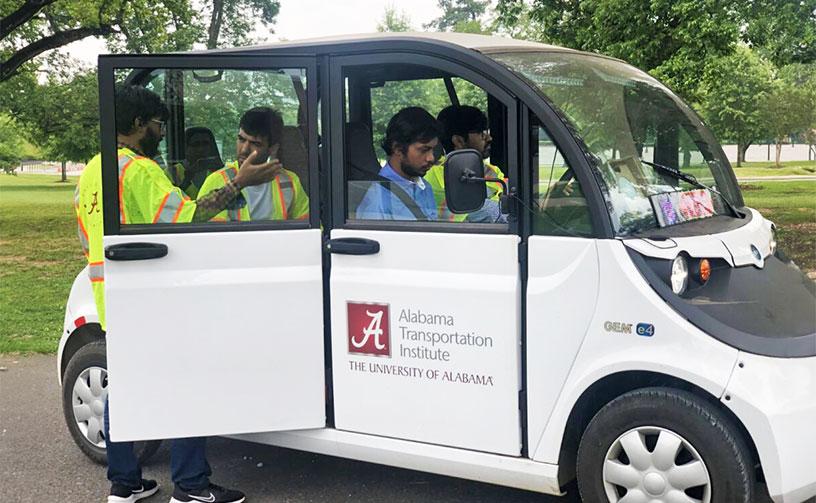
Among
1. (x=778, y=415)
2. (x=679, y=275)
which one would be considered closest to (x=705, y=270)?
(x=679, y=275)

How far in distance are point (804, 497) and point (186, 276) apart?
9.11 feet

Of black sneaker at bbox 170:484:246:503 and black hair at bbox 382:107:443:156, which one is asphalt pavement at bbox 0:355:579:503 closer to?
black sneaker at bbox 170:484:246:503

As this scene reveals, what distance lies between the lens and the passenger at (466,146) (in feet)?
12.5

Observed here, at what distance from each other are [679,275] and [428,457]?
1379 mm

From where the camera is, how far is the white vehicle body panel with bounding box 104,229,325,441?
4051 millimetres

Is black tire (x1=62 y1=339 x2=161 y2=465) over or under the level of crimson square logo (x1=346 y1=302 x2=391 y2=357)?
under

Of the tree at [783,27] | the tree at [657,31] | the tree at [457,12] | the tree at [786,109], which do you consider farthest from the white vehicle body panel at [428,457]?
the tree at [457,12]

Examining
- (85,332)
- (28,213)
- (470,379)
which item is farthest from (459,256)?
(28,213)

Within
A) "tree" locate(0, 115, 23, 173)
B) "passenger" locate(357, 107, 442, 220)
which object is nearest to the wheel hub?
"passenger" locate(357, 107, 442, 220)

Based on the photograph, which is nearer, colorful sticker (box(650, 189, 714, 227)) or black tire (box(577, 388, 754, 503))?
black tire (box(577, 388, 754, 503))

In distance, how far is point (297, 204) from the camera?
4.16 meters

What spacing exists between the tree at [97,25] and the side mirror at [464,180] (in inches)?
673

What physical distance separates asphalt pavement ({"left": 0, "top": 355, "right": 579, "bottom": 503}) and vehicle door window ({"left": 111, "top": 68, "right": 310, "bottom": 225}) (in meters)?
1.47

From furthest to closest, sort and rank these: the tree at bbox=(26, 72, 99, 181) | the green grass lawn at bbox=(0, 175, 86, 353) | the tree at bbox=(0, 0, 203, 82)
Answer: the tree at bbox=(26, 72, 99, 181), the tree at bbox=(0, 0, 203, 82), the green grass lawn at bbox=(0, 175, 86, 353)
